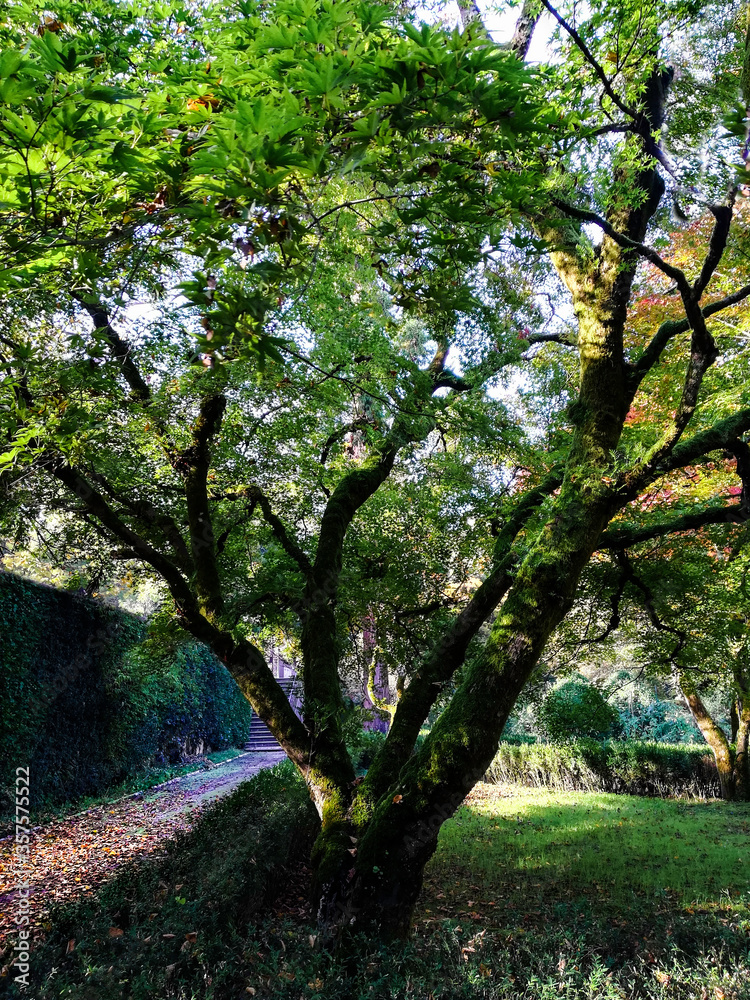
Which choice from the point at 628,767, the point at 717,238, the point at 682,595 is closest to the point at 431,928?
the point at 682,595

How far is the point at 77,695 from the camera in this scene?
9312 millimetres

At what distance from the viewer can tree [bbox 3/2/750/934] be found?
5.36ft

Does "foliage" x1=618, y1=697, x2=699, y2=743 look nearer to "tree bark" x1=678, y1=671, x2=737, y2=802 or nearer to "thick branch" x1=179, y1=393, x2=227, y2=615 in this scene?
"tree bark" x1=678, y1=671, x2=737, y2=802

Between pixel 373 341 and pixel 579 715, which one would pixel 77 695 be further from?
pixel 579 715

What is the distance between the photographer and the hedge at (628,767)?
14.1 meters

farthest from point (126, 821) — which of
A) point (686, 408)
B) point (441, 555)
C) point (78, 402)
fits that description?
point (686, 408)

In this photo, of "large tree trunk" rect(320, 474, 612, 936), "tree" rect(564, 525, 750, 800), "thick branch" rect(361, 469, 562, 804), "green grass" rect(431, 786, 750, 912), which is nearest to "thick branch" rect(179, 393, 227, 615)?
"thick branch" rect(361, 469, 562, 804)

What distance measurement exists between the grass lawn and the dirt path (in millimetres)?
838

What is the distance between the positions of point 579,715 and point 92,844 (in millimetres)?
9868

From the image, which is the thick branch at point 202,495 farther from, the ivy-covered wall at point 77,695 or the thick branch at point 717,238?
the thick branch at point 717,238

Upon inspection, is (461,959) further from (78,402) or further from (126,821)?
(126,821)

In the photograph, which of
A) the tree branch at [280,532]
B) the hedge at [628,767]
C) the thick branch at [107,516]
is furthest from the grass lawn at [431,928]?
the hedge at [628,767]

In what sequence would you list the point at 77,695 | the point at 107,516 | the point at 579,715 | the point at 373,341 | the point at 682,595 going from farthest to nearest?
the point at 579,715
the point at 77,695
the point at 682,595
the point at 373,341
the point at 107,516

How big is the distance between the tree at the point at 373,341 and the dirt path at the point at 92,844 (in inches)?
98.9
